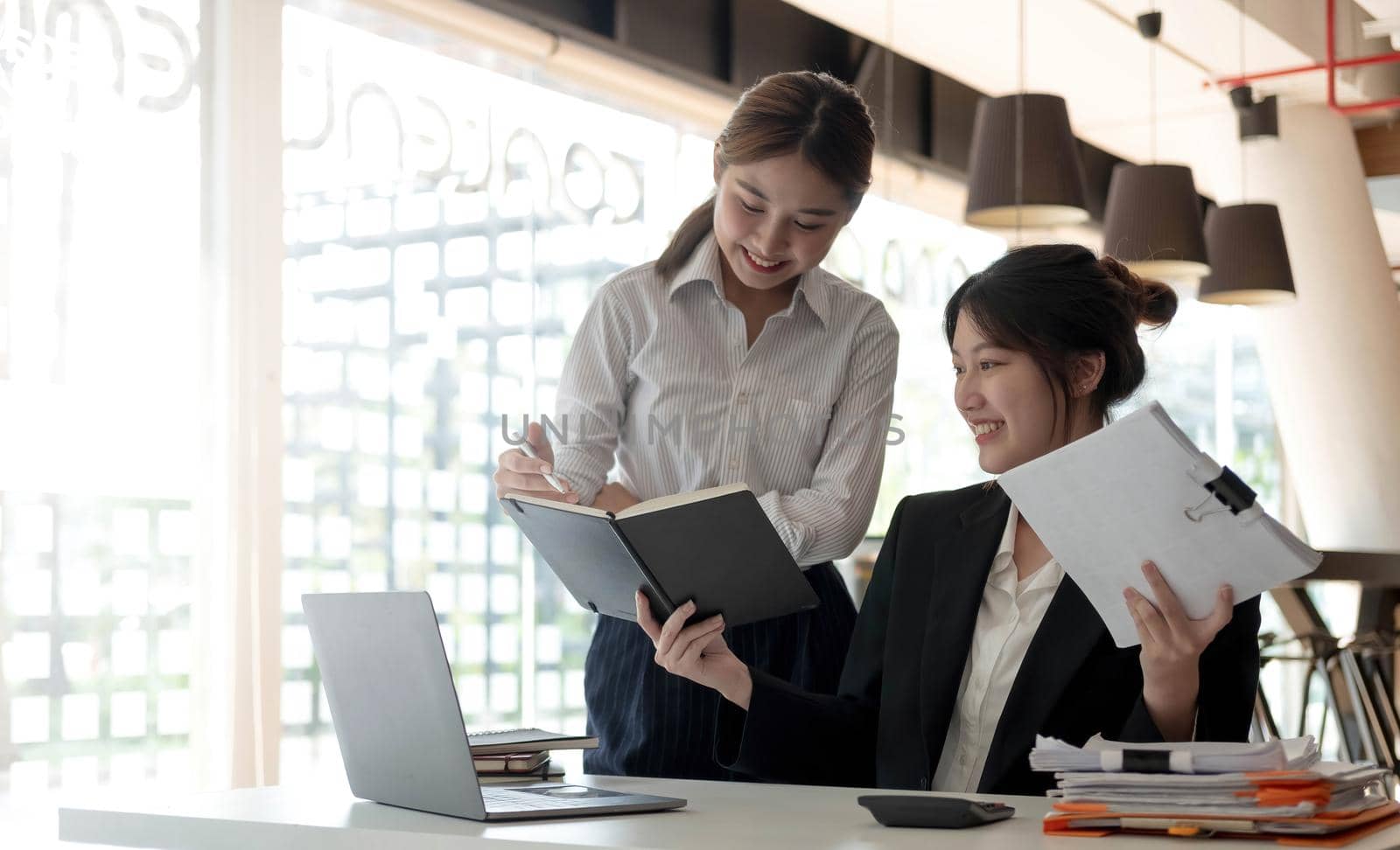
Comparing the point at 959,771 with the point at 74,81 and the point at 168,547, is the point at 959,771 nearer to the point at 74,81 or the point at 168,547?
the point at 168,547

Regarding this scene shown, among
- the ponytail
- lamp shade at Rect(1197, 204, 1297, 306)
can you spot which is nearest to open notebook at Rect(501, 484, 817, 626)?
the ponytail

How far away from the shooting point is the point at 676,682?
213cm

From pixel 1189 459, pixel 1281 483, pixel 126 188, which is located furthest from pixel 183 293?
pixel 1281 483

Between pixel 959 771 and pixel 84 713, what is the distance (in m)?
2.28

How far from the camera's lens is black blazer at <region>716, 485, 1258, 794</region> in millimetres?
1685

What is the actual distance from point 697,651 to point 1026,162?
2.36 m

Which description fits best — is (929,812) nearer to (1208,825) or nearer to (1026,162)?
(1208,825)

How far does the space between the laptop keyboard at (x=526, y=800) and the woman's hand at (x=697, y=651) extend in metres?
0.22

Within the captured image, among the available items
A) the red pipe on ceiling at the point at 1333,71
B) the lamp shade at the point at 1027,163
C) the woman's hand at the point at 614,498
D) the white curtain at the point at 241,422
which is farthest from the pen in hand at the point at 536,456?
the red pipe on ceiling at the point at 1333,71

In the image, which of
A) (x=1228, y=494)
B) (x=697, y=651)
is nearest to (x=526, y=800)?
(x=697, y=651)

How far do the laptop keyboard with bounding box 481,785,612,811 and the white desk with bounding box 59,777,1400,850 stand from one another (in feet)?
0.19

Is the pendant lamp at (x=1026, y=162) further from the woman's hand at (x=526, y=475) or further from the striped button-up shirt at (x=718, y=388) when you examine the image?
the woman's hand at (x=526, y=475)

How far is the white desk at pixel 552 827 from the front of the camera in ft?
3.99

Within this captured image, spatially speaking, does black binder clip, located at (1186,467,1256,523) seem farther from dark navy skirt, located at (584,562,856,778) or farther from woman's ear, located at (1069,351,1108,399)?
dark navy skirt, located at (584,562,856,778)
